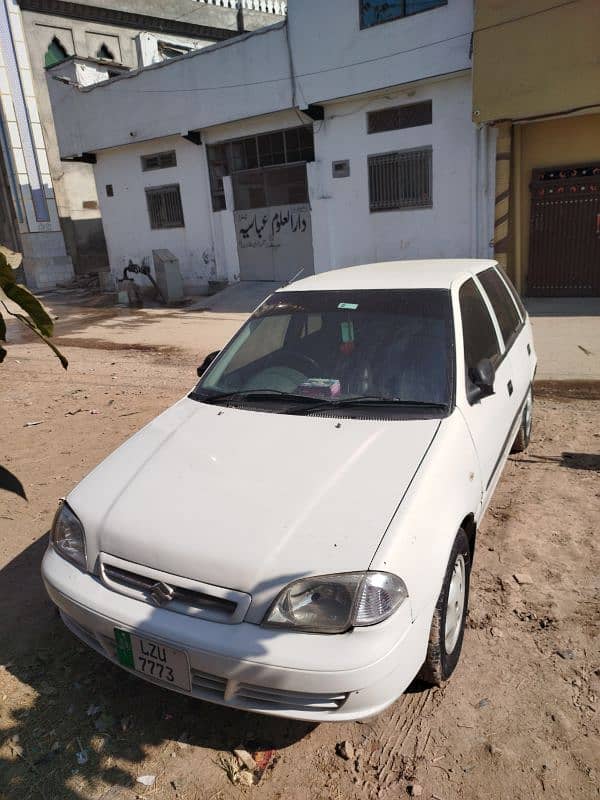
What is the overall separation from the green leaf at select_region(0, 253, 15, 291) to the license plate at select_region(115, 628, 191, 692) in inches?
56.0

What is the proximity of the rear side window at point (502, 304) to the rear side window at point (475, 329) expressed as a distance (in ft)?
0.84

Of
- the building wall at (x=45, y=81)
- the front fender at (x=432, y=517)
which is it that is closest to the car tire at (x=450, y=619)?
the front fender at (x=432, y=517)

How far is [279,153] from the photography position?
14.8 m

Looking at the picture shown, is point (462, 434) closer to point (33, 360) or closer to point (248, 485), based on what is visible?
point (248, 485)

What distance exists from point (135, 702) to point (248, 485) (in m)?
1.07

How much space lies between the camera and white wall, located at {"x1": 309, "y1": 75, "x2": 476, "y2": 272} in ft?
38.7

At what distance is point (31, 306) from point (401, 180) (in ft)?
42.1

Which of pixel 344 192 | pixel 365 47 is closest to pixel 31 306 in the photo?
pixel 365 47

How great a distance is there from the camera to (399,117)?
12.5 metres

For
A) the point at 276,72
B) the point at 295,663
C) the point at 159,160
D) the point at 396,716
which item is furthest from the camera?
the point at 159,160

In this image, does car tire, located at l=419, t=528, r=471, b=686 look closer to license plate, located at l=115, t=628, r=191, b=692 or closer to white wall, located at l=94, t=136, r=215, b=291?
license plate, located at l=115, t=628, r=191, b=692

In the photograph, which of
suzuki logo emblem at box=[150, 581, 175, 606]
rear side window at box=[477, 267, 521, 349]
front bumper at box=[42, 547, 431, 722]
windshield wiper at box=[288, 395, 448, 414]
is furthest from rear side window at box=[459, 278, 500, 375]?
suzuki logo emblem at box=[150, 581, 175, 606]

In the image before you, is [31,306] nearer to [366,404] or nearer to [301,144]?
[366,404]

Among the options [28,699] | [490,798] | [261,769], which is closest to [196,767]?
[261,769]
